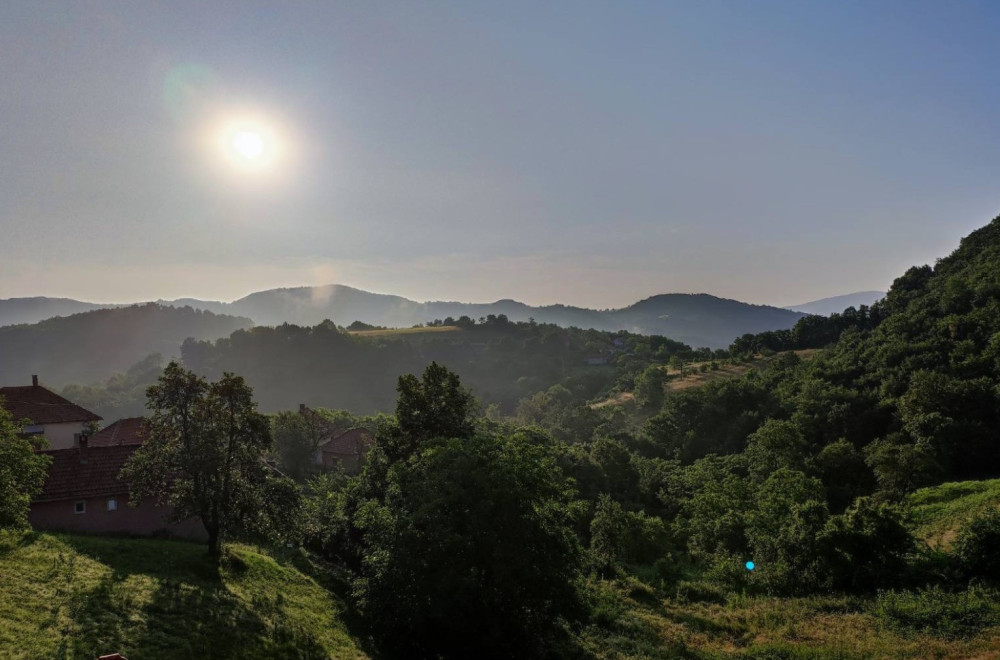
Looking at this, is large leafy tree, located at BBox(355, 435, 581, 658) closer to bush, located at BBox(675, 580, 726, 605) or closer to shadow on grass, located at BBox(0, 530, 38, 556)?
bush, located at BBox(675, 580, 726, 605)

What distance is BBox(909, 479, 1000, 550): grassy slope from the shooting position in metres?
25.4

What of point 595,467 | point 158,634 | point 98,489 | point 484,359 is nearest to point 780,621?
point 158,634

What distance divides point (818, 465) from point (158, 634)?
40.1 m

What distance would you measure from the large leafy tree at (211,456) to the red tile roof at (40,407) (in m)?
26.6

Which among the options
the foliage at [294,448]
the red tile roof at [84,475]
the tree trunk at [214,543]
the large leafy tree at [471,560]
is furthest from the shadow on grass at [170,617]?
the foliage at [294,448]

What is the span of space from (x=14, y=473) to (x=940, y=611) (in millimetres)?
30531

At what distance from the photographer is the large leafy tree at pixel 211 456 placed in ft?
67.7

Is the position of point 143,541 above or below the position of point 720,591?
above

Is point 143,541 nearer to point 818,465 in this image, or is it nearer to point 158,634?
point 158,634

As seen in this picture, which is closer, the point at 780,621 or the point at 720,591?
the point at 780,621

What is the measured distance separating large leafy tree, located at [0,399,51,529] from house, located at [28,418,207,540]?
7.01m

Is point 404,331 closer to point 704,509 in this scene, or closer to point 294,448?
point 294,448

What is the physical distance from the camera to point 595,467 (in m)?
45.3

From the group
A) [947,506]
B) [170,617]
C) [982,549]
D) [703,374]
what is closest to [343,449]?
[170,617]
